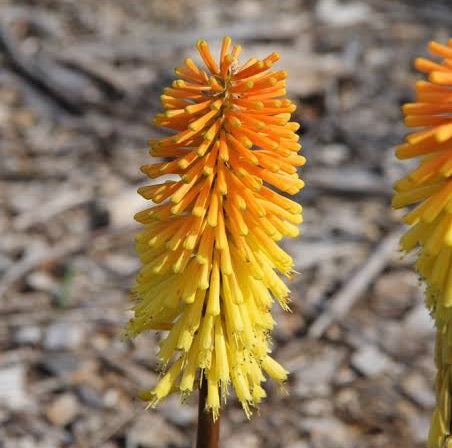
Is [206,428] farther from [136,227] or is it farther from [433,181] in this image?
[136,227]

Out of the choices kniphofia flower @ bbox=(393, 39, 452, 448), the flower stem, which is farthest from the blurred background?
kniphofia flower @ bbox=(393, 39, 452, 448)

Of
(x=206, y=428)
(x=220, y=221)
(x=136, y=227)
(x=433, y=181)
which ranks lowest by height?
(x=206, y=428)

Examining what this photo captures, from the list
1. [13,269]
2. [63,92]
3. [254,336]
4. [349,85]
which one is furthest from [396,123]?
[254,336]

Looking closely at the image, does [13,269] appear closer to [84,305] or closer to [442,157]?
[84,305]

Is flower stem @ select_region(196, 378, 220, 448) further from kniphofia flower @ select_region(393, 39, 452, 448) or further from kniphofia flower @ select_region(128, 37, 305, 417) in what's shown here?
→ kniphofia flower @ select_region(393, 39, 452, 448)

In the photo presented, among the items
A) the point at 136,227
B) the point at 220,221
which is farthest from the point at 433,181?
the point at 136,227

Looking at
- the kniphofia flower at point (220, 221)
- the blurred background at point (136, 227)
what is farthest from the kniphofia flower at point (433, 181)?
the blurred background at point (136, 227)
